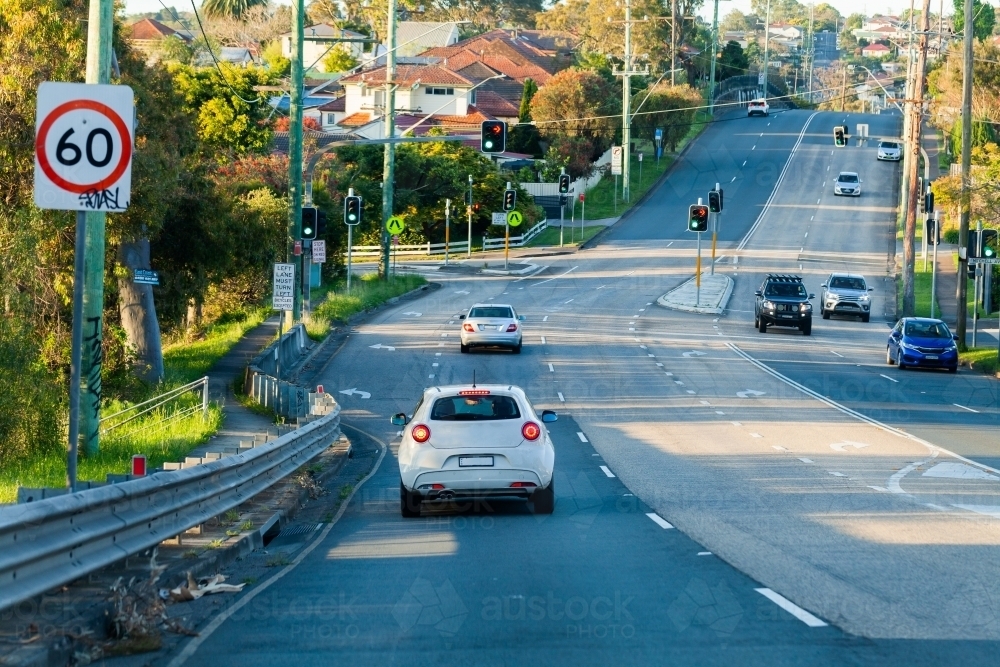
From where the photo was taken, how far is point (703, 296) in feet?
190

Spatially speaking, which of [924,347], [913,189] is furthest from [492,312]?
[913,189]

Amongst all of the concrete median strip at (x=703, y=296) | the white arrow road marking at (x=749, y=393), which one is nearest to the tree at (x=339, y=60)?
the concrete median strip at (x=703, y=296)

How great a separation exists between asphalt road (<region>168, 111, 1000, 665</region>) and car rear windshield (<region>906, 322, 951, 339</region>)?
52.9 inches

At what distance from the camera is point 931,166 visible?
330 feet

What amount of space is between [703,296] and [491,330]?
21619mm

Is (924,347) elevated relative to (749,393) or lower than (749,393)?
elevated

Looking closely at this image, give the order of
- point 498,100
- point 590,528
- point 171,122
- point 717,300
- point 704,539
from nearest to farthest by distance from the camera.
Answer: point 704,539 < point 590,528 < point 171,122 < point 717,300 < point 498,100

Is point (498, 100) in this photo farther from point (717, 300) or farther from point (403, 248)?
point (717, 300)

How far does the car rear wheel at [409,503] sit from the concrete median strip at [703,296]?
39098mm

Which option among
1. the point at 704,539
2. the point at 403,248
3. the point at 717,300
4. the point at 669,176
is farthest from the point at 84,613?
the point at 669,176

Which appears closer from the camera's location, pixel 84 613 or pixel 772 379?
pixel 84 613

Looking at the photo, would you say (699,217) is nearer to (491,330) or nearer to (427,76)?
(491,330)

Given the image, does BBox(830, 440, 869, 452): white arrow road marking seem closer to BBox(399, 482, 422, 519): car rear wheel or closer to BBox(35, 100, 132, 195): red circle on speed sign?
BBox(399, 482, 422, 519): car rear wheel

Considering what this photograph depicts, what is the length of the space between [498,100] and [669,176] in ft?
51.0
